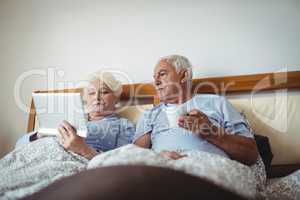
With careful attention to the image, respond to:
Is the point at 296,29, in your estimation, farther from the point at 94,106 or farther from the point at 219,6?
the point at 94,106

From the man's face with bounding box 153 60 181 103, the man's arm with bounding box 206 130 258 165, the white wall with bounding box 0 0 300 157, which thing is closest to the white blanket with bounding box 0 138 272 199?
the man's arm with bounding box 206 130 258 165

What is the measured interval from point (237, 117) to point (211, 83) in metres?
0.36

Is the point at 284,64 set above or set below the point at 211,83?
above

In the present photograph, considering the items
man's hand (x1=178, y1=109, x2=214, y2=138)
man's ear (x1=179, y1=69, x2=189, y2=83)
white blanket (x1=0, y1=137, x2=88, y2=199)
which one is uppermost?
man's ear (x1=179, y1=69, x2=189, y2=83)

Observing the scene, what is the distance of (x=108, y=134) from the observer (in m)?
1.48

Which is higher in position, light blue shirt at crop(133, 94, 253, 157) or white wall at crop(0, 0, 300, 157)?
white wall at crop(0, 0, 300, 157)

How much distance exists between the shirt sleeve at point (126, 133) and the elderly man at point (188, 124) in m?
0.09

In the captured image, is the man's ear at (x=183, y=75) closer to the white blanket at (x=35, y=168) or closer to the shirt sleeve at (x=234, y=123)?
the shirt sleeve at (x=234, y=123)

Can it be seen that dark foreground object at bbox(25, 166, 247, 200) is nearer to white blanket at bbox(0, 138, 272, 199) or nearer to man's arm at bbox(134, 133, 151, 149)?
white blanket at bbox(0, 138, 272, 199)

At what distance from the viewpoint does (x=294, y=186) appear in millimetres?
988

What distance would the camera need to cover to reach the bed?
59 centimetres

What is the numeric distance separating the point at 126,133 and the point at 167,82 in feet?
1.14

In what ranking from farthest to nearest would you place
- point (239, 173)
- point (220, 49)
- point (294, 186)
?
point (220, 49), point (294, 186), point (239, 173)

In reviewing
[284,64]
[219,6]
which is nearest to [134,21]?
[219,6]
